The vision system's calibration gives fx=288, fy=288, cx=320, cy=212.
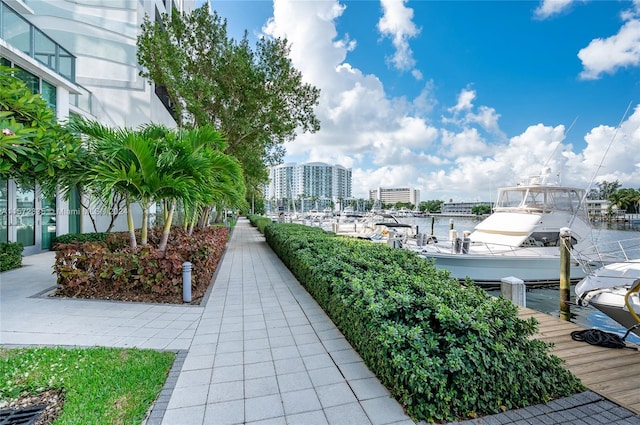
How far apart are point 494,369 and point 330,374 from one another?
59.1 inches

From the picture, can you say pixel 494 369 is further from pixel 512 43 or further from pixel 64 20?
pixel 64 20

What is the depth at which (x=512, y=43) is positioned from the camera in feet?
38.1

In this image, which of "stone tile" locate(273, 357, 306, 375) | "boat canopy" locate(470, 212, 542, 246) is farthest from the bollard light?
"boat canopy" locate(470, 212, 542, 246)

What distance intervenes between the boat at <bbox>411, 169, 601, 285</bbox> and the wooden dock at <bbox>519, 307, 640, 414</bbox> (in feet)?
17.3

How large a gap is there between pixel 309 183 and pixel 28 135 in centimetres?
8246

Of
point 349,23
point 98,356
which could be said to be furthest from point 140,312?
point 349,23

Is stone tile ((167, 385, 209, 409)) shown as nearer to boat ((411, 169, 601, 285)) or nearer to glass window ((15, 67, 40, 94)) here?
boat ((411, 169, 601, 285))

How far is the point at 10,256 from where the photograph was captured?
297 inches

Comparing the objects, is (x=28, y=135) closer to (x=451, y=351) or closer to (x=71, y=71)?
(x=451, y=351)

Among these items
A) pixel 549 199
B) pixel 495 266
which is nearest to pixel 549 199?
pixel 549 199

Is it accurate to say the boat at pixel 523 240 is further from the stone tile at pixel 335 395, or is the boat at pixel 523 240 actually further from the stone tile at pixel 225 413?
the stone tile at pixel 225 413

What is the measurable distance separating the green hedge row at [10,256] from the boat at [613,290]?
1319 cm

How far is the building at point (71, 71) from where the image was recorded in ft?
29.0

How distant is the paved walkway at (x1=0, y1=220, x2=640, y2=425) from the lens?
7.72 ft
